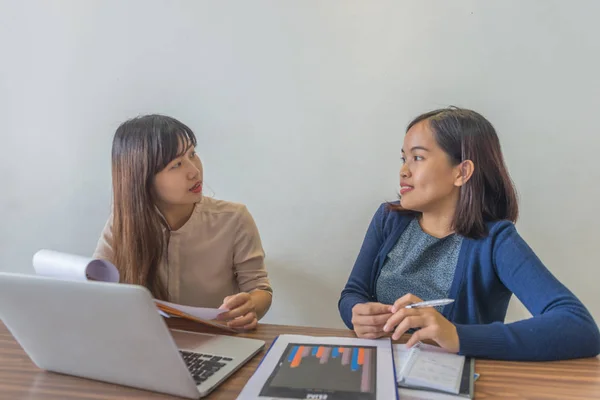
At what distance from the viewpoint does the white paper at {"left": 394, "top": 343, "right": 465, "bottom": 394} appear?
0.65 meters

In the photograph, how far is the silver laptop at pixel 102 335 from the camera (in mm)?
567

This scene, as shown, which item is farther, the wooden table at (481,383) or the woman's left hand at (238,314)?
the woman's left hand at (238,314)

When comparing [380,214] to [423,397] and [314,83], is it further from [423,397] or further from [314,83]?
[423,397]

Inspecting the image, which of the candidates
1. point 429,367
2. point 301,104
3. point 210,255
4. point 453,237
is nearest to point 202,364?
point 429,367

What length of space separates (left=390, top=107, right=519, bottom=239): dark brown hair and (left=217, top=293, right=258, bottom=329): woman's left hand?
520 mm

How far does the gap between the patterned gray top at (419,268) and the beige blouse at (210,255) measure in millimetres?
324

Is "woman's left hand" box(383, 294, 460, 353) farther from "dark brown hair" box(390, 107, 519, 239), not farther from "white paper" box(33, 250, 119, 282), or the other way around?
"white paper" box(33, 250, 119, 282)

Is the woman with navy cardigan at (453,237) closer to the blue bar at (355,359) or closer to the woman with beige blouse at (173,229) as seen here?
the blue bar at (355,359)

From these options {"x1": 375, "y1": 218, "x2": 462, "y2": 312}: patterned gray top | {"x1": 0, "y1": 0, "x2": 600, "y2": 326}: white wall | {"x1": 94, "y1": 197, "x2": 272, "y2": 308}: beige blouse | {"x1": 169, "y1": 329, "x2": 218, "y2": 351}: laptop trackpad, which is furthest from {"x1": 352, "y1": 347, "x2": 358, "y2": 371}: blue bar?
{"x1": 0, "y1": 0, "x2": 600, "y2": 326}: white wall

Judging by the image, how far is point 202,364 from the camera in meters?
0.73

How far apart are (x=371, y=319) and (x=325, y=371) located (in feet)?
0.61

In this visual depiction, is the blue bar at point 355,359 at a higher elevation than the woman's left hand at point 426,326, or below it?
below

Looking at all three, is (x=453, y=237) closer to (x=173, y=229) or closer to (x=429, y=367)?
(x=429, y=367)

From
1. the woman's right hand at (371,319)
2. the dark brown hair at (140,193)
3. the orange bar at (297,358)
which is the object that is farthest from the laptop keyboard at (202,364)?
the dark brown hair at (140,193)
